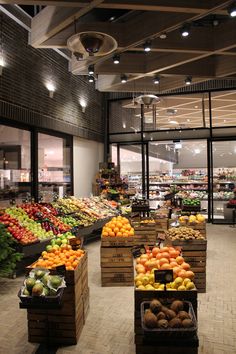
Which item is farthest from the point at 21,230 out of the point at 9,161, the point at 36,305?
the point at 36,305

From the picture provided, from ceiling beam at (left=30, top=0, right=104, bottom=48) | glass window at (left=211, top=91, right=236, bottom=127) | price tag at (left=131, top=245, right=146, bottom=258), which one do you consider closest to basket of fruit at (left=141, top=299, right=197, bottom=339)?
price tag at (left=131, top=245, right=146, bottom=258)

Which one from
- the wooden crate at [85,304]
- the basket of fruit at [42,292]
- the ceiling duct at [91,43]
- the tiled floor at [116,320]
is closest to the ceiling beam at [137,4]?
the ceiling duct at [91,43]

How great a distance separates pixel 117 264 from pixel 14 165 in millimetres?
3592

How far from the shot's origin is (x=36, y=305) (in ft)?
8.48

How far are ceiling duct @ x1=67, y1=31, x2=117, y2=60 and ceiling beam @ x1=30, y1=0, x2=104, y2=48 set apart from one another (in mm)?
661

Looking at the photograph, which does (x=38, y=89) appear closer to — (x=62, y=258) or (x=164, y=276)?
(x=62, y=258)

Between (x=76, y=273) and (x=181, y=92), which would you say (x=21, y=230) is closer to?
(x=76, y=273)

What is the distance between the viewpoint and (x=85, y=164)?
10.7 metres

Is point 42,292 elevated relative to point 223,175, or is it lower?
lower

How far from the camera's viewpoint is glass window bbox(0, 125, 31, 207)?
6.80 metres

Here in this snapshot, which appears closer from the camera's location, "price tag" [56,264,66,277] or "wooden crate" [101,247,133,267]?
"price tag" [56,264,66,277]

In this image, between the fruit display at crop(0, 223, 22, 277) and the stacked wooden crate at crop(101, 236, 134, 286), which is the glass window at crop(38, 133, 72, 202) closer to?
the fruit display at crop(0, 223, 22, 277)

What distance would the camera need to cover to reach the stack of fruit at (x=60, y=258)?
11.2 ft

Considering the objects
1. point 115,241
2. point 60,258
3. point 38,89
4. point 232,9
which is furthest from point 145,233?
point 232,9
